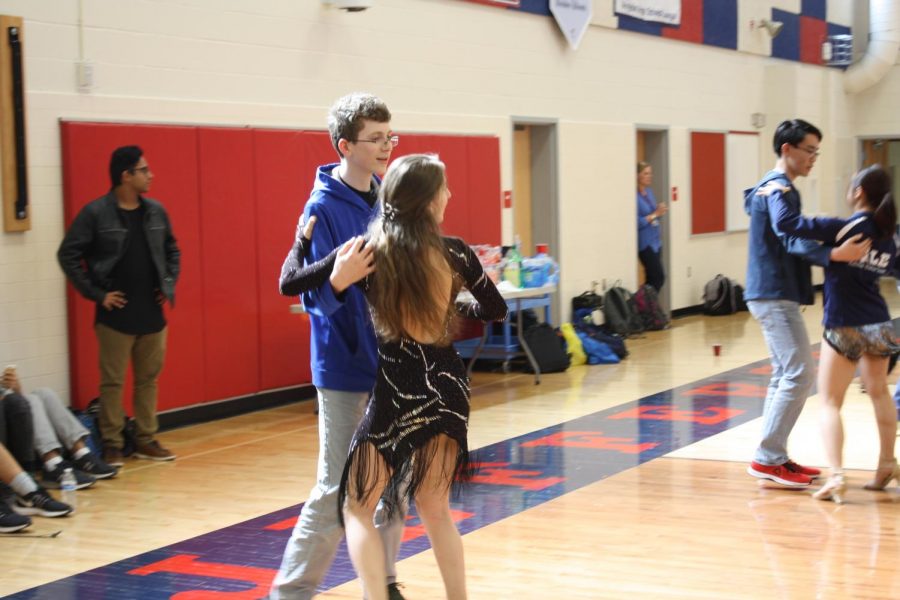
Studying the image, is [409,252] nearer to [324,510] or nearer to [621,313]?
[324,510]

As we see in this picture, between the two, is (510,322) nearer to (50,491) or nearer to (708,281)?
(50,491)

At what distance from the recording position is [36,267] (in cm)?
754

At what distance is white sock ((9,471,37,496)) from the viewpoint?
611 centimetres

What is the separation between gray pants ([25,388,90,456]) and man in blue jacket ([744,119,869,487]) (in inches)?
150

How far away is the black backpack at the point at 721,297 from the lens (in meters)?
15.7

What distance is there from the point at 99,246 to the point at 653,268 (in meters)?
8.46

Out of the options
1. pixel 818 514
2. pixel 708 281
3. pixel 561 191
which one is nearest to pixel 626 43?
pixel 561 191

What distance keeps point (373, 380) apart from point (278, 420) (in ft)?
16.9

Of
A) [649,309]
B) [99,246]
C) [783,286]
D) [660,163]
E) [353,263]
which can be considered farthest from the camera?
[660,163]

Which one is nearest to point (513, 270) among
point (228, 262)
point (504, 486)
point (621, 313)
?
point (228, 262)

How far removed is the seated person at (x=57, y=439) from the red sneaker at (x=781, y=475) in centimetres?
359

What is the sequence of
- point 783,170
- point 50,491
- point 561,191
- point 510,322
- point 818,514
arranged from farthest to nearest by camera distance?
1. point 561,191
2. point 510,322
3. point 50,491
4. point 783,170
5. point 818,514

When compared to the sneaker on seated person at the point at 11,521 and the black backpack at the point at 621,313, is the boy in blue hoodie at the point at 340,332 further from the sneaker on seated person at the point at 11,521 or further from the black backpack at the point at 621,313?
the black backpack at the point at 621,313

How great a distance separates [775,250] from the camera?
603 centimetres
